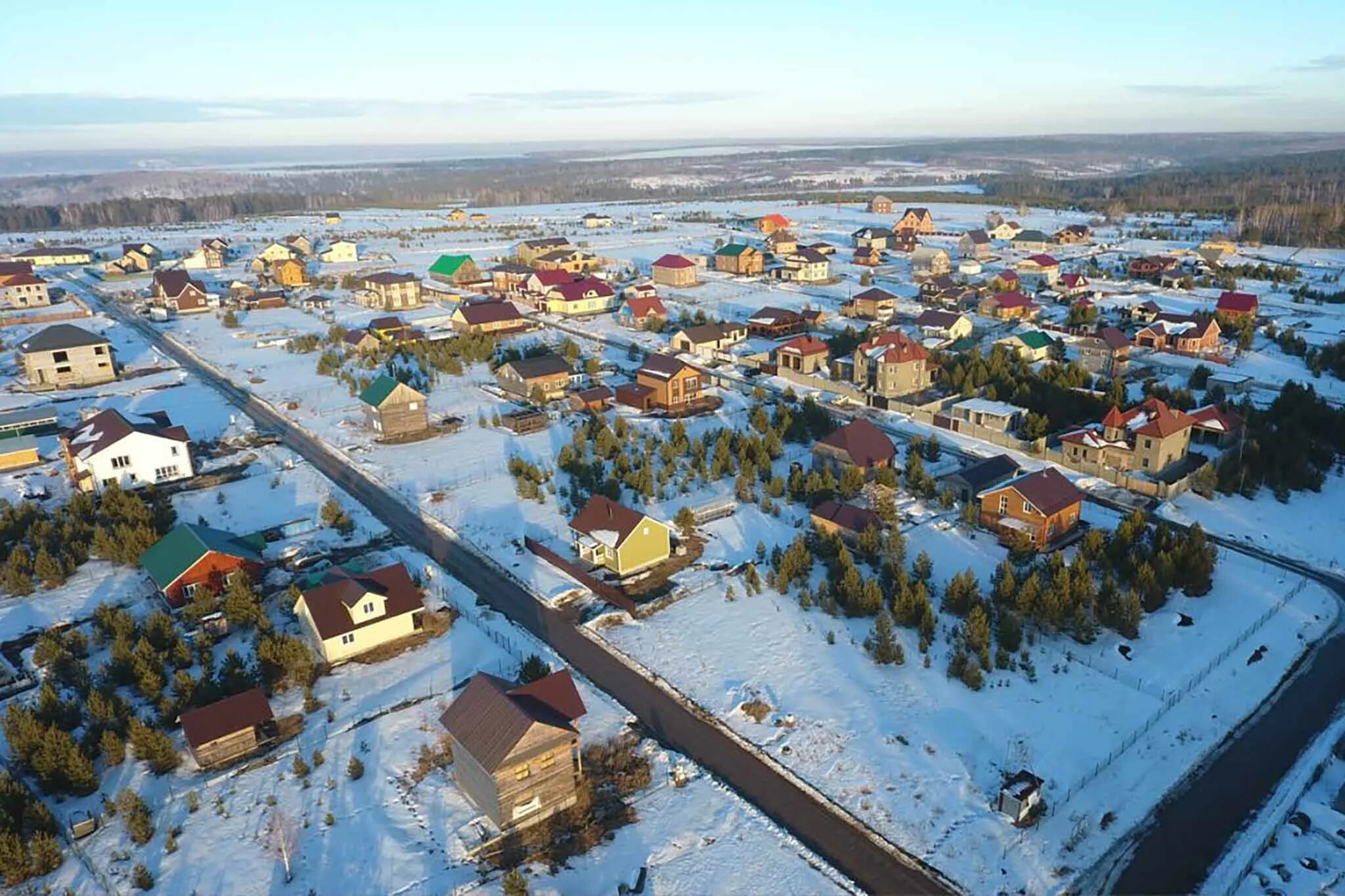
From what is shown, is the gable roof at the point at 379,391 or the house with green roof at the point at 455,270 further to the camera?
the house with green roof at the point at 455,270

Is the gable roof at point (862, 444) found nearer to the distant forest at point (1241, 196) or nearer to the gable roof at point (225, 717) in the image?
the gable roof at point (225, 717)

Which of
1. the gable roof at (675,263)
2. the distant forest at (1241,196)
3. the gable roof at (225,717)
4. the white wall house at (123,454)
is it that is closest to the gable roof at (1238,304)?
the gable roof at (675,263)

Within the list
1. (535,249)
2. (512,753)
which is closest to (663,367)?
(512,753)

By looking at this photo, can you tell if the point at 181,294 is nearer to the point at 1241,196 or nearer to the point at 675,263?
the point at 675,263

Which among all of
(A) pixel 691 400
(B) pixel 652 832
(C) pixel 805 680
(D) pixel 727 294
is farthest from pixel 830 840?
(D) pixel 727 294

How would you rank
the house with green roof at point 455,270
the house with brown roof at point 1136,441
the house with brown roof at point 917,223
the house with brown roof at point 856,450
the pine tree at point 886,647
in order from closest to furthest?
1. the pine tree at point 886,647
2. the house with brown roof at point 856,450
3. the house with brown roof at point 1136,441
4. the house with green roof at point 455,270
5. the house with brown roof at point 917,223

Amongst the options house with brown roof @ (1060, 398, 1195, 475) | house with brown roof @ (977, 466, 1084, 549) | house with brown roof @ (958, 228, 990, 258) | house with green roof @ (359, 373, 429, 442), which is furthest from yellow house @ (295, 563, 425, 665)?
house with brown roof @ (958, 228, 990, 258)

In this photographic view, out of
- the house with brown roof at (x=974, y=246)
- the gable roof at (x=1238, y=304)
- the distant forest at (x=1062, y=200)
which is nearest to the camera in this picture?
the gable roof at (x=1238, y=304)
